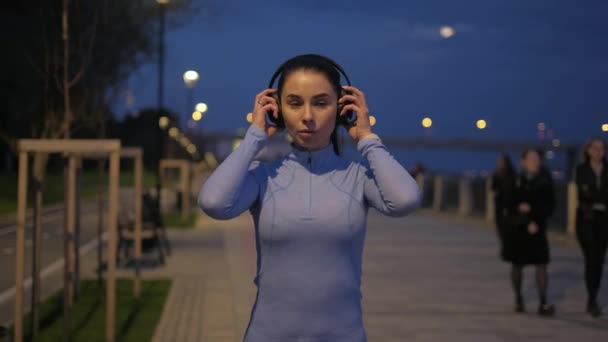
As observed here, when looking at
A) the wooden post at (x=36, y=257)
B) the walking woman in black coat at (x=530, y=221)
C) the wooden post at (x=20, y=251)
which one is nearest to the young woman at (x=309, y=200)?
the wooden post at (x=20, y=251)

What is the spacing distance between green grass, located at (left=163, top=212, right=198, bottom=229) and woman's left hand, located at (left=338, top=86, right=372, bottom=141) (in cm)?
2226

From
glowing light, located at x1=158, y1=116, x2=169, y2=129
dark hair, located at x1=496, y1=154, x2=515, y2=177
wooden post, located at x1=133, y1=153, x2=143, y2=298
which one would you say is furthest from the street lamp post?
dark hair, located at x1=496, y1=154, x2=515, y2=177

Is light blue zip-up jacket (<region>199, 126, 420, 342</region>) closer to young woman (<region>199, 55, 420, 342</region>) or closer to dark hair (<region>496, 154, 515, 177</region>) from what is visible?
young woman (<region>199, 55, 420, 342</region>)

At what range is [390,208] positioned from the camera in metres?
3.29

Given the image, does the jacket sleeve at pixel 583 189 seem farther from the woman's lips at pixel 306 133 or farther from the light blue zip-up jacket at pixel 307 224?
the woman's lips at pixel 306 133

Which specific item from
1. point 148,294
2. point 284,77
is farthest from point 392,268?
point 284,77

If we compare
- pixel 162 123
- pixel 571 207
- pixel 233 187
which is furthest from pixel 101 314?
pixel 162 123

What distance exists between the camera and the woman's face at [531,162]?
404 inches

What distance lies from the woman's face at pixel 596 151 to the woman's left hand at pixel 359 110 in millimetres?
7140

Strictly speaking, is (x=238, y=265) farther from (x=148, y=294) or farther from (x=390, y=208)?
(x=390, y=208)

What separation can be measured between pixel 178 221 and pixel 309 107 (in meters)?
24.8

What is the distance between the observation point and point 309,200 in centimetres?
322

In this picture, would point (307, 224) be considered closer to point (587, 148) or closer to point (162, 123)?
point (587, 148)

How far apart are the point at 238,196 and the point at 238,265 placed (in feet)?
38.8
